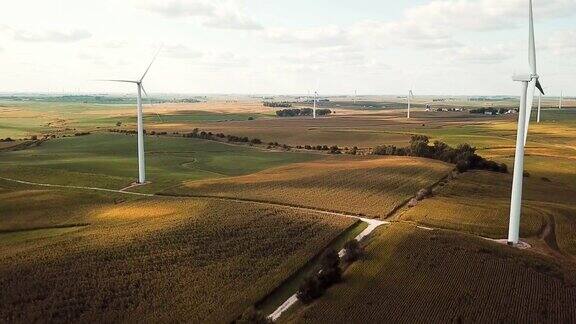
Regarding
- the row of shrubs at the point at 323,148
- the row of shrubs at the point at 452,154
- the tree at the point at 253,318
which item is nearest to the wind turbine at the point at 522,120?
the tree at the point at 253,318

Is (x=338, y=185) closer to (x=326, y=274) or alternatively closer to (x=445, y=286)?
(x=326, y=274)

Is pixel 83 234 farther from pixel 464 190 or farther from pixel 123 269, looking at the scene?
pixel 464 190


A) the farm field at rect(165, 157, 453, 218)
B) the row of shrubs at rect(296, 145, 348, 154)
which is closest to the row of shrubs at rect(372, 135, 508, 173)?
the farm field at rect(165, 157, 453, 218)

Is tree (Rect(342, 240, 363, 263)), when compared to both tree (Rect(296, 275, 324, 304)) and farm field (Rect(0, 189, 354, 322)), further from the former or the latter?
tree (Rect(296, 275, 324, 304))

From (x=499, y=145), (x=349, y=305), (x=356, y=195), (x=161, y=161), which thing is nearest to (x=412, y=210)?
(x=356, y=195)

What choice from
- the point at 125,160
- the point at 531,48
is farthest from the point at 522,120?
the point at 125,160

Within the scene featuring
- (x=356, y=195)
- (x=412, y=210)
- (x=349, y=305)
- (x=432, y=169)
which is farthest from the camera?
(x=432, y=169)

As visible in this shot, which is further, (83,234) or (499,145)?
(499,145)
